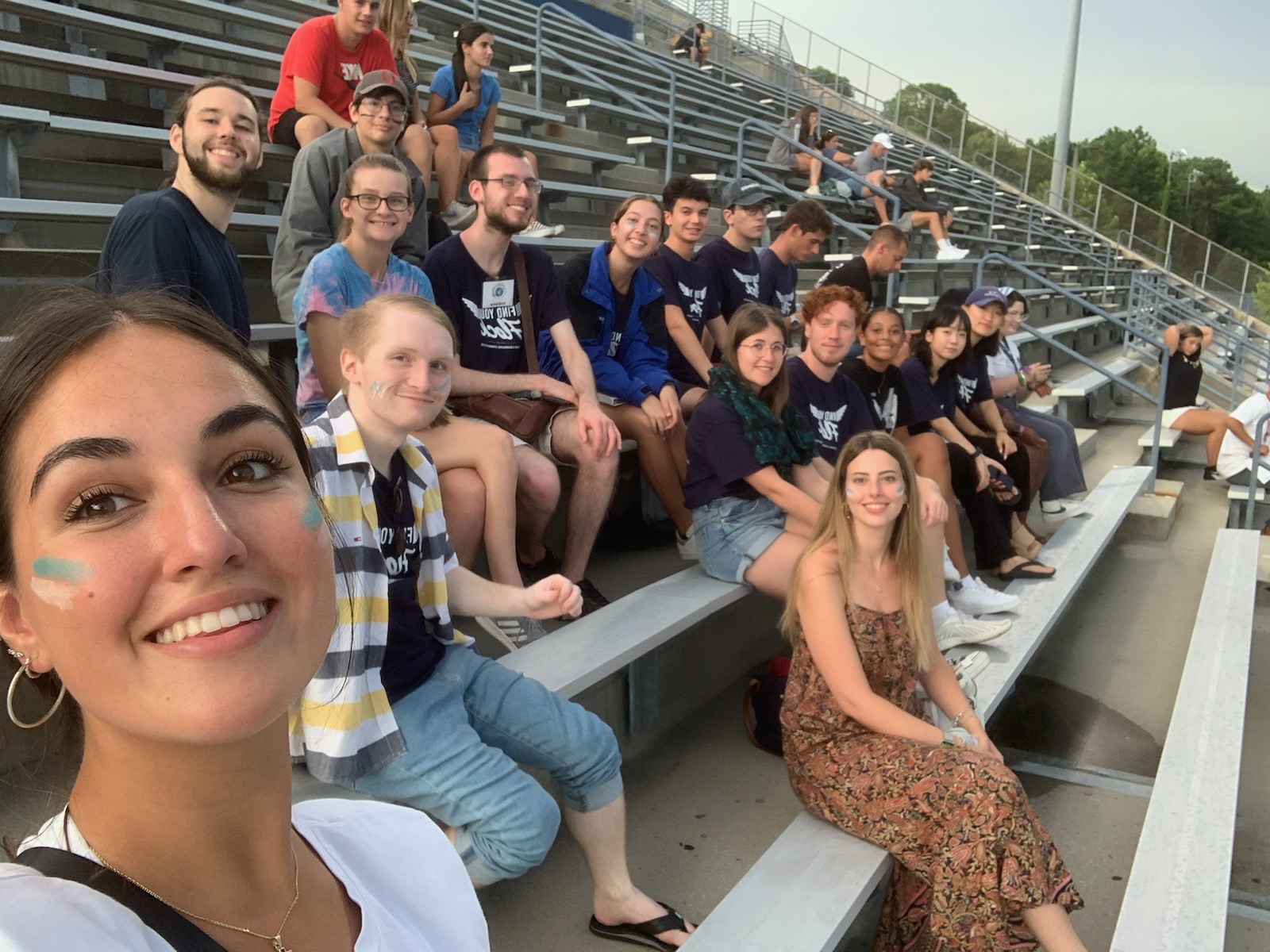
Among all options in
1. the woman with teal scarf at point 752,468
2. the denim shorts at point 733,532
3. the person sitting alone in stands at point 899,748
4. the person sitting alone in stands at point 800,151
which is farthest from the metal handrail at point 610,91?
the person sitting alone in stands at point 899,748

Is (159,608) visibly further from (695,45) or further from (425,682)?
(695,45)

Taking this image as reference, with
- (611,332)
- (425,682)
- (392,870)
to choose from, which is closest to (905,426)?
(611,332)

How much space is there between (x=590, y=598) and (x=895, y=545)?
991 mm

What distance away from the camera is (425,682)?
6.42 feet

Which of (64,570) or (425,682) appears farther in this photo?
(425,682)

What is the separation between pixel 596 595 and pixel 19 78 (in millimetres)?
3347

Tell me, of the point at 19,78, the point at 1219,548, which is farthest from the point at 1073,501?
the point at 19,78

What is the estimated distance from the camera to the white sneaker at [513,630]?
2.65 meters

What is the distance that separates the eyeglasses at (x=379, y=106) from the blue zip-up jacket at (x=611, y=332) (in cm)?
79

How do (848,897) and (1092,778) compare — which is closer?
(848,897)

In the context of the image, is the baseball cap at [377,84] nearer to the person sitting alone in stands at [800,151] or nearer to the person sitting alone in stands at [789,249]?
the person sitting alone in stands at [789,249]

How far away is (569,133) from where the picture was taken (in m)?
8.05

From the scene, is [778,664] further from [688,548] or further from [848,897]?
[848,897]

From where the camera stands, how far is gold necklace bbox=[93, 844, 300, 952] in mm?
668
